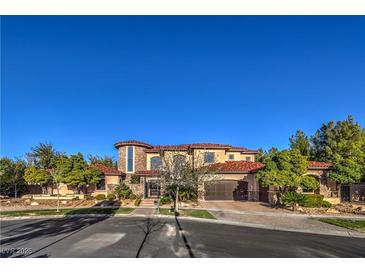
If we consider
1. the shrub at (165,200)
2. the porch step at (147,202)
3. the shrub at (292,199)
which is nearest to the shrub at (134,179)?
the porch step at (147,202)

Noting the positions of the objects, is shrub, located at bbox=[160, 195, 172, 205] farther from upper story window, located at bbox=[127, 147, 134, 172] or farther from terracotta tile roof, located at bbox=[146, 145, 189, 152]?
upper story window, located at bbox=[127, 147, 134, 172]

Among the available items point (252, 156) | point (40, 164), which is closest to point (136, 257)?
point (252, 156)

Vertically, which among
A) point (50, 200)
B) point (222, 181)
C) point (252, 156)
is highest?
point (252, 156)

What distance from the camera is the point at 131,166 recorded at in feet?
116

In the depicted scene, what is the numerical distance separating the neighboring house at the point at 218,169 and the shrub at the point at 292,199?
12.5 ft

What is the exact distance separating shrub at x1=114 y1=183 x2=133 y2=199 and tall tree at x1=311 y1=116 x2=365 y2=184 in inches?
902

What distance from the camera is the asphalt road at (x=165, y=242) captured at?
32.9 ft

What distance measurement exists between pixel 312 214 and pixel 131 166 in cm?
2309

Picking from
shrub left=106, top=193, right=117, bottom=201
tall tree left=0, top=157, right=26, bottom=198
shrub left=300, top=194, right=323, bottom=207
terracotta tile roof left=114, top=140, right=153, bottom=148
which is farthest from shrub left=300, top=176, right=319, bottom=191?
tall tree left=0, top=157, right=26, bottom=198

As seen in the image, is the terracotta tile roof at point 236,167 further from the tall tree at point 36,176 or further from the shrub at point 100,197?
the tall tree at point 36,176

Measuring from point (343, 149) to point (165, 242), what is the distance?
3139cm

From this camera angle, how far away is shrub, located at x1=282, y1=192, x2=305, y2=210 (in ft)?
75.5

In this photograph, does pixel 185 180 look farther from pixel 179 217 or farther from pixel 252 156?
pixel 252 156

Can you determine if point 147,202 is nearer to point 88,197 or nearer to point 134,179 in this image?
point 134,179
